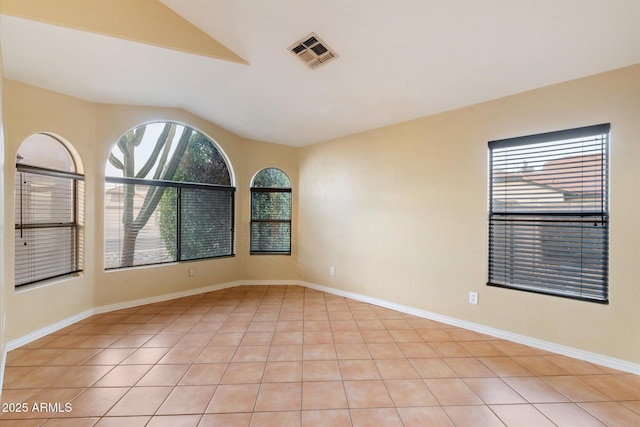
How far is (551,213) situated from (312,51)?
267 cm

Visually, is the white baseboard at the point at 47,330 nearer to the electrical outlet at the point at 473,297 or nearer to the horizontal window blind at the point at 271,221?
the horizontal window blind at the point at 271,221

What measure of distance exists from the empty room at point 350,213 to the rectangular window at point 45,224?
0.02 metres

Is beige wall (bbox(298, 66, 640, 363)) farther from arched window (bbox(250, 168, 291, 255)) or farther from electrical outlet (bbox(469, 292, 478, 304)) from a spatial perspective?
arched window (bbox(250, 168, 291, 255))

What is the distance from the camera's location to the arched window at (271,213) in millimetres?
4797

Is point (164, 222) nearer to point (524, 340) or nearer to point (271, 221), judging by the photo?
point (271, 221)

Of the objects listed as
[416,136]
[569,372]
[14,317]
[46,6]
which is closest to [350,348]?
[569,372]

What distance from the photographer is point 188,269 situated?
411cm

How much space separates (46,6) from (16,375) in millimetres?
2755

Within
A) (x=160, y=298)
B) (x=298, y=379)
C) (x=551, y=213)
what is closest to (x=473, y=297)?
(x=551, y=213)

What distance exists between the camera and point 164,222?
3947 mm

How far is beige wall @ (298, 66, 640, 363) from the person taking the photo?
2.22m

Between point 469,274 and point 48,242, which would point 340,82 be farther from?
point 48,242

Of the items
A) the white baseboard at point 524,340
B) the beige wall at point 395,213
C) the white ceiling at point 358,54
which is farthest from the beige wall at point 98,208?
the white baseboard at point 524,340

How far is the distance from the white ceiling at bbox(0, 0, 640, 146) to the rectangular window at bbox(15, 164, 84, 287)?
937 millimetres
